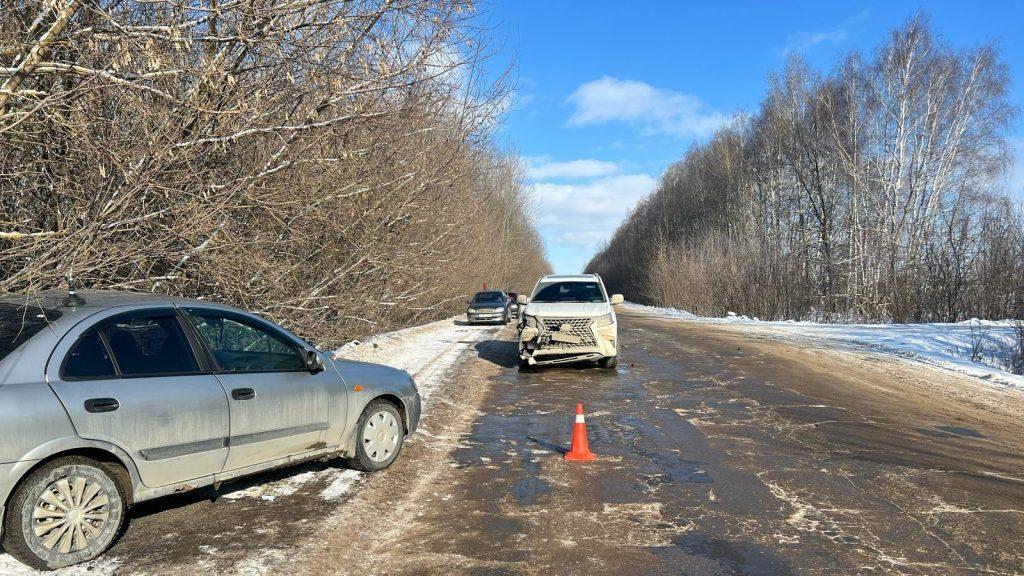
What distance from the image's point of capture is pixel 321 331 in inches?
511

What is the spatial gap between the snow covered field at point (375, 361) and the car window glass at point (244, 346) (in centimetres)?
102

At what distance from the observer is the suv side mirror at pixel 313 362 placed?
17.0 feet

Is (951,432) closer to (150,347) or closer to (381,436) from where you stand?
(381,436)

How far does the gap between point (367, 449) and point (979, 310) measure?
2651cm

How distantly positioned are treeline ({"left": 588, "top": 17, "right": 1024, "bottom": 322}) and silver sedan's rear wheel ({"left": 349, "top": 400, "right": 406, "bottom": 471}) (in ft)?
61.7

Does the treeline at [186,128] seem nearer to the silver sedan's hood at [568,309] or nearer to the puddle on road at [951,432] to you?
the silver sedan's hood at [568,309]

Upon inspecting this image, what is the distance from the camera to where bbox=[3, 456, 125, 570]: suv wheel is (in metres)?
3.45

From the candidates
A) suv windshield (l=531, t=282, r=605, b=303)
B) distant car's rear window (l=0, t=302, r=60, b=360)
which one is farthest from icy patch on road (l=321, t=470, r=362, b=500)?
suv windshield (l=531, t=282, r=605, b=303)

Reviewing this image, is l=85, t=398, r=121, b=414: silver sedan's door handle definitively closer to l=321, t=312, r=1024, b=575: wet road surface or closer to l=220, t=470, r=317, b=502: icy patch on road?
l=220, t=470, r=317, b=502: icy patch on road

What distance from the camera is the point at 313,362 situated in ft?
17.1

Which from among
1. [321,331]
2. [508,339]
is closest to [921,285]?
[508,339]

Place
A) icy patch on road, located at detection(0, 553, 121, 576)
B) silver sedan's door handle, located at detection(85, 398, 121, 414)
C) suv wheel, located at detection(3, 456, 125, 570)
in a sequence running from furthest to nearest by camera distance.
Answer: silver sedan's door handle, located at detection(85, 398, 121, 414) → icy patch on road, located at detection(0, 553, 121, 576) → suv wheel, located at detection(3, 456, 125, 570)

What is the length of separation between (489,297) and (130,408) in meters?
24.6

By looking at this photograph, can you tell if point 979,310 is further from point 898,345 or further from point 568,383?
point 568,383
